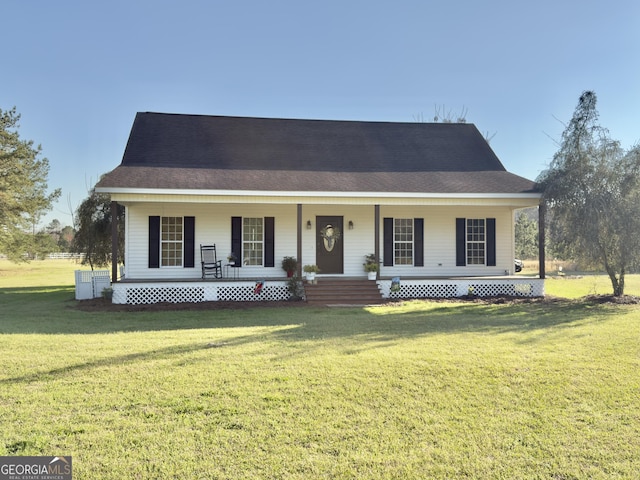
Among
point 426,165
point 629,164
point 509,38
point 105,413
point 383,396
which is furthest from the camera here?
point 509,38

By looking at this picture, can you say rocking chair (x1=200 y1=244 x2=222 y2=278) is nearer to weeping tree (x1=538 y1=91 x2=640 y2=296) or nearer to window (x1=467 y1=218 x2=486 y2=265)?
window (x1=467 y1=218 x2=486 y2=265)

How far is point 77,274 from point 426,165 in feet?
40.7

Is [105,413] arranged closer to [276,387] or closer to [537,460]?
[276,387]

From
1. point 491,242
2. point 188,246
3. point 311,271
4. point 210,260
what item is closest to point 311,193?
point 311,271

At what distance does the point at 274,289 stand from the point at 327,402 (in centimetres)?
913

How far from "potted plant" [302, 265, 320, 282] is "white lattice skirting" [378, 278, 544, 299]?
79.3 inches

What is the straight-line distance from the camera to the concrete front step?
1297 centimetres

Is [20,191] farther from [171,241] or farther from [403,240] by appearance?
[403,240]

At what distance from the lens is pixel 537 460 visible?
3559mm

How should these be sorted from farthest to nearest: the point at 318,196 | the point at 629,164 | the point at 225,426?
the point at 318,196, the point at 629,164, the point at 225,426

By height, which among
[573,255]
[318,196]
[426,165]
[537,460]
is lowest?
[537,460]

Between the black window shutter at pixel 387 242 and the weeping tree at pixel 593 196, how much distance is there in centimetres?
488

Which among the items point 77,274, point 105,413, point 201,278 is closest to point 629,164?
point 201,278

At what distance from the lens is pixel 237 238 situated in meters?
14.7
